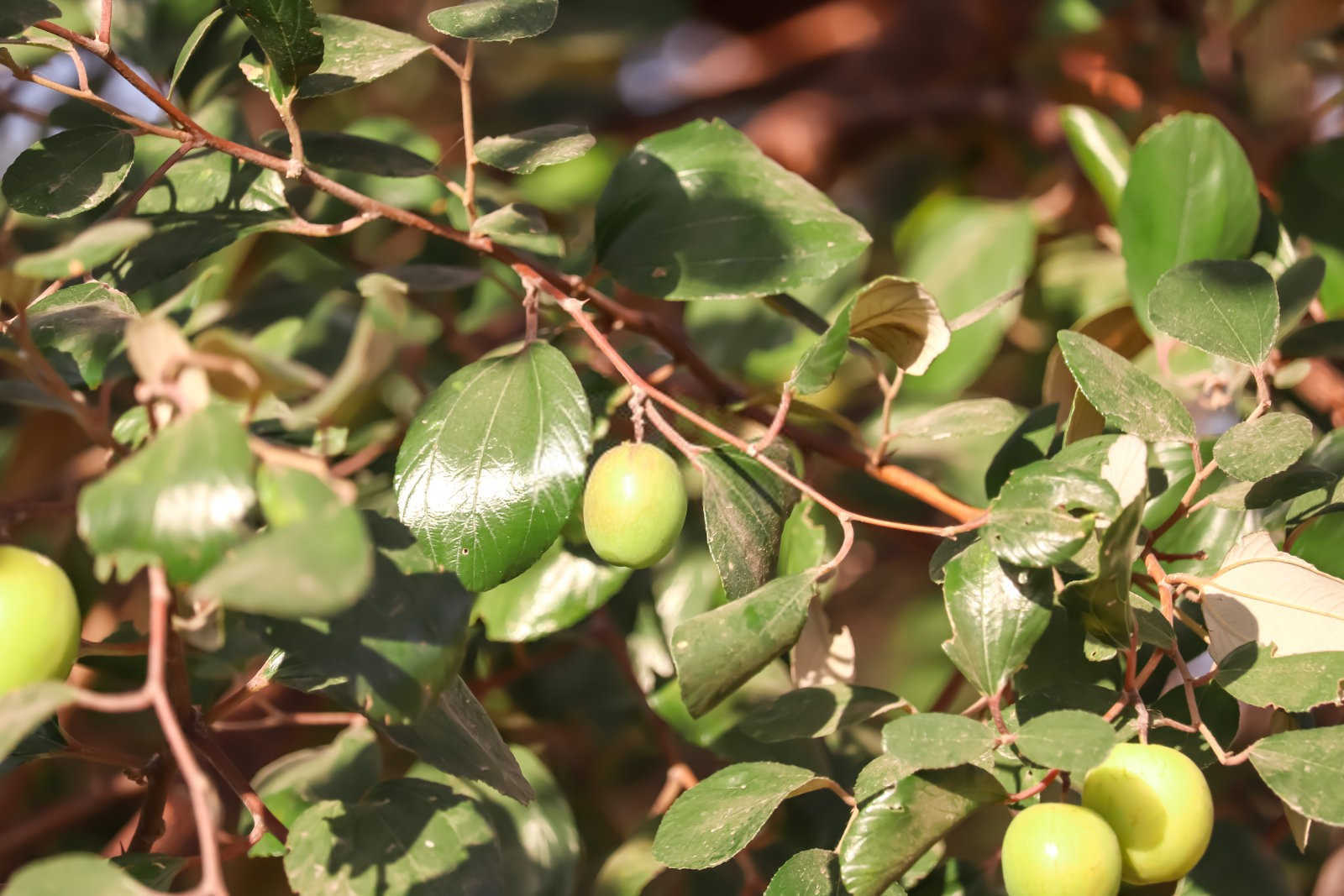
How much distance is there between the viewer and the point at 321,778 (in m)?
0.66

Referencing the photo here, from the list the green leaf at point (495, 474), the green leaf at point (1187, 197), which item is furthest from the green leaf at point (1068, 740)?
the green leaf at point (1187, 197)

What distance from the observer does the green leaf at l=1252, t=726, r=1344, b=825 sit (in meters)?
0.45

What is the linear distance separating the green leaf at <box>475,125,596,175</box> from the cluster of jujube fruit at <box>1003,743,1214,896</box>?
395mm

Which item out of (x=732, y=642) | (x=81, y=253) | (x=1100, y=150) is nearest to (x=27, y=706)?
(x=81, y=253)

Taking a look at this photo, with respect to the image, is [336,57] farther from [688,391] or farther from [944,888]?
[944,888]

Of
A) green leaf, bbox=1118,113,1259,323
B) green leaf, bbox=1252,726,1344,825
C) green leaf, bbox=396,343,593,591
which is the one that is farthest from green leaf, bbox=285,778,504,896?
green leaf, bbox=1118,113,1259,323

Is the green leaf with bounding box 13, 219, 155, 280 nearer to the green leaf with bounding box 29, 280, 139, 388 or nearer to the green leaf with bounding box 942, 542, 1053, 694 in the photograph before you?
the green leaf with bounding box 29, 280, 139, 388

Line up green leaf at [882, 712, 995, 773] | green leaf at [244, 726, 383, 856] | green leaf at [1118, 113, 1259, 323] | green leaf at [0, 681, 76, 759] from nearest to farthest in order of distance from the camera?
green leaf at [0, 681, 76, 759]
green leaf at [882, 712, 995, 773]
green leaf at [244, 726, 383, 856]
green leaf at [1118, 113, 1259, 323]

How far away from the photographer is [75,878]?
1.14ft

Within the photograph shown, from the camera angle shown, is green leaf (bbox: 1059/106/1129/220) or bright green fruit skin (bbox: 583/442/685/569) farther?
green leaf (bbox: 1059/106/1129/220)

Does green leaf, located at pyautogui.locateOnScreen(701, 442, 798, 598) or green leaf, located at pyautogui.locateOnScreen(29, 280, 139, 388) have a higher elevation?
green leaf, located at pyautogui.locateOnScreen(29, 280, 139, 388)

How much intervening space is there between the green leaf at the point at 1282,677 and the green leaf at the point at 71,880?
1.49 ft

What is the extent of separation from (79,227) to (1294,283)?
86cm

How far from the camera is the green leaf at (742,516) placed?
1.76 ft
